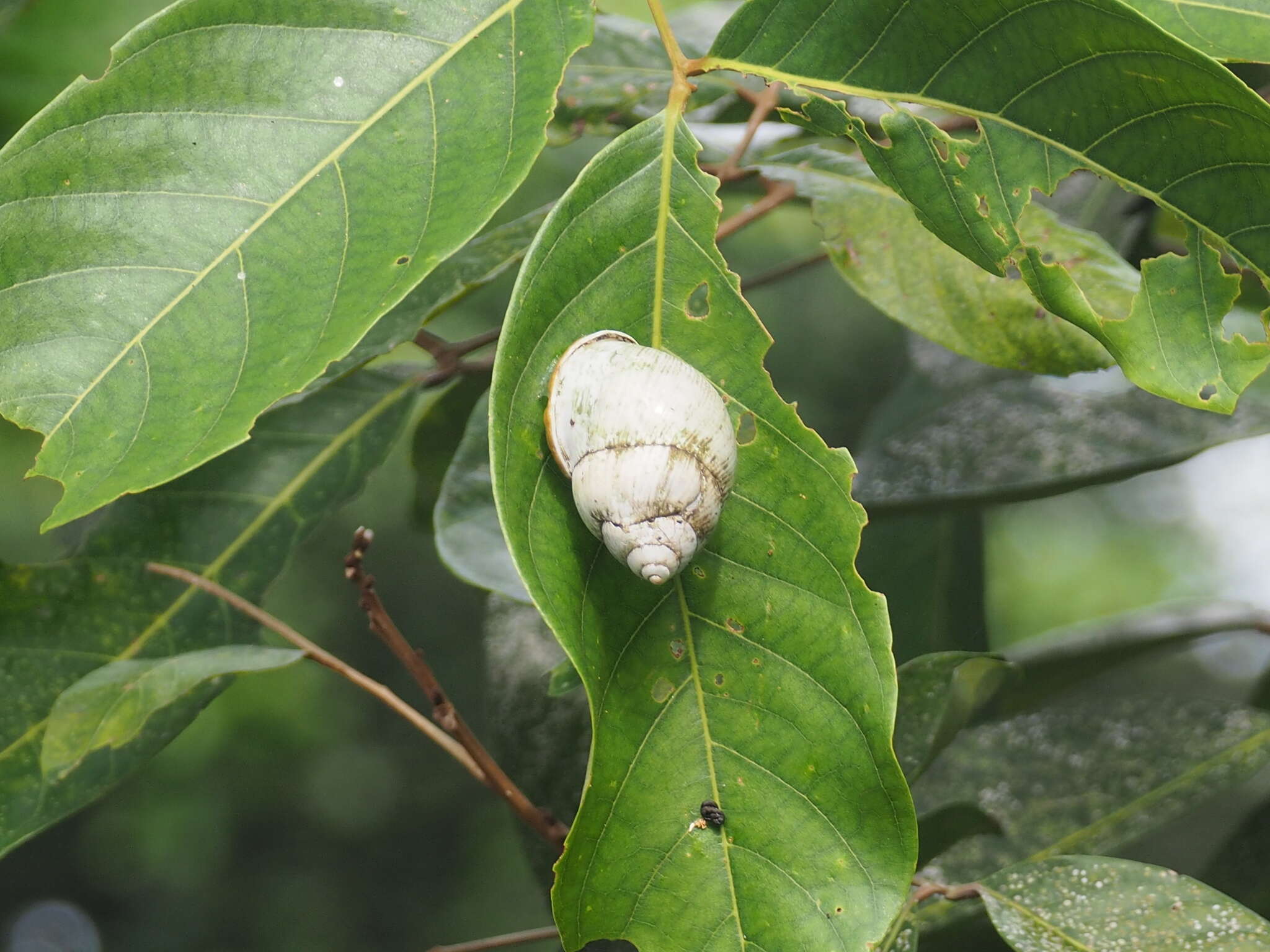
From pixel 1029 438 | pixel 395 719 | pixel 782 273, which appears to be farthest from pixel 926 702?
pixel 395 719

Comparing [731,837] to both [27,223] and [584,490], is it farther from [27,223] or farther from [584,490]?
[27,223]

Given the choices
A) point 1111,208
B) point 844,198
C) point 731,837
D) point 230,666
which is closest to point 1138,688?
point 1111,208

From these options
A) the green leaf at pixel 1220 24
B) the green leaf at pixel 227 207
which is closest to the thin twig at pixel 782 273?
the green leaf at pixel 1220 24

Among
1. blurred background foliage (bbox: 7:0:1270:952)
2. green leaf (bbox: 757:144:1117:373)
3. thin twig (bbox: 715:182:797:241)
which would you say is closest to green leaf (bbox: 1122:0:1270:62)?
green leaf (bbox: 757:144:1117:373)

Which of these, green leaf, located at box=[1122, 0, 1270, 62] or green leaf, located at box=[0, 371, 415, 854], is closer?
green leaf, located at box=[1122, 0, 1270, 62]

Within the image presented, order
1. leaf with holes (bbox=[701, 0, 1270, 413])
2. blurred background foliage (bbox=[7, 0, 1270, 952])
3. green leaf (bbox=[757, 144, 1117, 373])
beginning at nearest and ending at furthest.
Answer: leaf with holes (bbox=[701, 0, 1270, 413]), green leaf (bbox=[757, 144, 1117, 373]), blurred background foliage (bbox=[7, 0, 1270, 952])

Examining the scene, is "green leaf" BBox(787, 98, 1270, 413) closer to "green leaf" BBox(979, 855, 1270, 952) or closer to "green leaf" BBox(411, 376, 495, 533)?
"green leaf" BBox(979, 855, 1270, 952)
